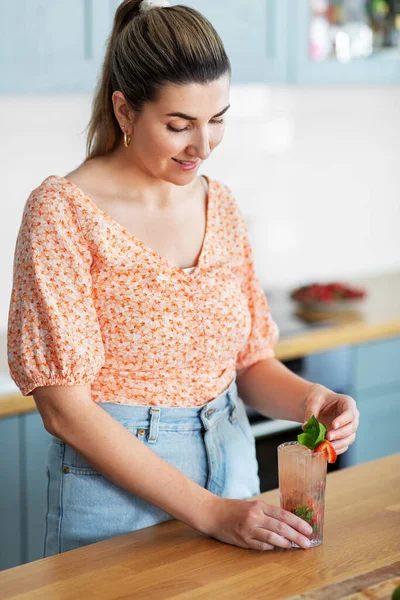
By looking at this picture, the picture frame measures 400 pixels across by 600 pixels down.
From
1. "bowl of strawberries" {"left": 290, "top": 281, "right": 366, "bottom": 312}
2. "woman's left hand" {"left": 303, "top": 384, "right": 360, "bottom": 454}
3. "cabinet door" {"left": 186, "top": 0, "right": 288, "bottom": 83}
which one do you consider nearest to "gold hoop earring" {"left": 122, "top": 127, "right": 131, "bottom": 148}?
"woman's left hand" {"left": 303, "top": 384, "right": 360, "bottom": 454}

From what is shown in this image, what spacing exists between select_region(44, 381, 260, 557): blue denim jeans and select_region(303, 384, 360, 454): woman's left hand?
16 cm

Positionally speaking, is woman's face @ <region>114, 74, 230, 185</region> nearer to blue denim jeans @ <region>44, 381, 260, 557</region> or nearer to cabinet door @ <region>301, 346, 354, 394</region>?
blue denim jeans @ <region>44, 381, 260, 557</region>

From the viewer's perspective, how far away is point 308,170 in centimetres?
361

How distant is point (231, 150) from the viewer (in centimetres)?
336

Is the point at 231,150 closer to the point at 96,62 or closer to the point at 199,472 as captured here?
the point at 96,62

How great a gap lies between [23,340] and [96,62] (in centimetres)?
127

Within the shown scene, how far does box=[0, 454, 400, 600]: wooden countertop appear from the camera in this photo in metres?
1.17

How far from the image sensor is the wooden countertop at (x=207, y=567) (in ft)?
3.85

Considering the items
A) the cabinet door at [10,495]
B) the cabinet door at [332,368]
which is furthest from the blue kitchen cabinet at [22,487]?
the cabinet door at [332,368]

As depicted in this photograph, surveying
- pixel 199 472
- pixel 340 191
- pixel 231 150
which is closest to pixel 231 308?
pixel 199 472

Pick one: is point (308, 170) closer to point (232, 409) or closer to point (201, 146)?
point (232, 409)

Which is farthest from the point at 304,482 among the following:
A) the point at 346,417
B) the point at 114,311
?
the point at 114,311

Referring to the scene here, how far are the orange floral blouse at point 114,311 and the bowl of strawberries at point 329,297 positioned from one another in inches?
59.7

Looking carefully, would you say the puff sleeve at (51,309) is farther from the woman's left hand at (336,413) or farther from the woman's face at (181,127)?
the woman's left hand at (336,413)
